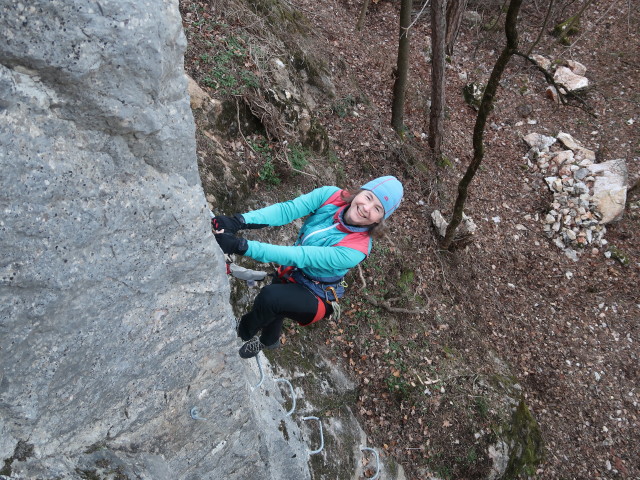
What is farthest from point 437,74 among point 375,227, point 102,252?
point 102,252

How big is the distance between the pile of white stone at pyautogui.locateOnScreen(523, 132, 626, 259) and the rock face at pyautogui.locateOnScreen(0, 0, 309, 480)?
9104 millimetres

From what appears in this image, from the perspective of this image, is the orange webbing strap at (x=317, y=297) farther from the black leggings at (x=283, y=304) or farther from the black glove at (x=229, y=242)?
the black glove at (x=229, y=242)

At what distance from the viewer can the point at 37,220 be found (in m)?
1.76

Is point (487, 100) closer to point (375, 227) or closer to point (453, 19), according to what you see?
point (375, 227)

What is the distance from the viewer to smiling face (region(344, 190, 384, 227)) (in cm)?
306

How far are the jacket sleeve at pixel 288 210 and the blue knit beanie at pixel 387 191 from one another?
0.38 m

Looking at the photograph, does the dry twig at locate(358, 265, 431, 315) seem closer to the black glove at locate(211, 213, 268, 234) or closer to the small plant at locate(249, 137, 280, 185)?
the small plant at locate(249, 137, 280, 185)

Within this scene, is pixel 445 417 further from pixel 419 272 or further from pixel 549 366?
pixel 549 366

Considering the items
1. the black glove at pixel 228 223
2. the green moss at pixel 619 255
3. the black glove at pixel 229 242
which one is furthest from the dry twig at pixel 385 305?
the green moss at pixel 619 255

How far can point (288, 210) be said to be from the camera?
128 inches

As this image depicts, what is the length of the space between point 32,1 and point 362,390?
16.9ft

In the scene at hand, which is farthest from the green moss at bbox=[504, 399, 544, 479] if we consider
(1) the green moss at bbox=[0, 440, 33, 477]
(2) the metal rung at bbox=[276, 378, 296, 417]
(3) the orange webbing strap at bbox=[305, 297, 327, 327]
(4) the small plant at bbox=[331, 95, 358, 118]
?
(4) the small plant at bbox=[331, 95, 358, 118]

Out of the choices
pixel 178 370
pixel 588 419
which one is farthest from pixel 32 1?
pixel 588 419

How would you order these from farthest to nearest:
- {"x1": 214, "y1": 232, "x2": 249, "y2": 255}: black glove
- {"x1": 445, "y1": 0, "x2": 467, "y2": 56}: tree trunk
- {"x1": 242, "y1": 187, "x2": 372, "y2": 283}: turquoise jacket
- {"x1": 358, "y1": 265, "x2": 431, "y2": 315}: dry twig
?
{"x1": 445, "y1": 0, "x2": 467, "y2": 56}: tree trunk < {"x1": 358, "y1": 265, "x2": 431, "y2": 315}: dry twig < {"x1": 242, "y1": 187, "x2": 372, "y2": 283}: turquoise jacket < {"x1": 214, "y1": 232, "x2": 249, "y2": 255}: black glove
